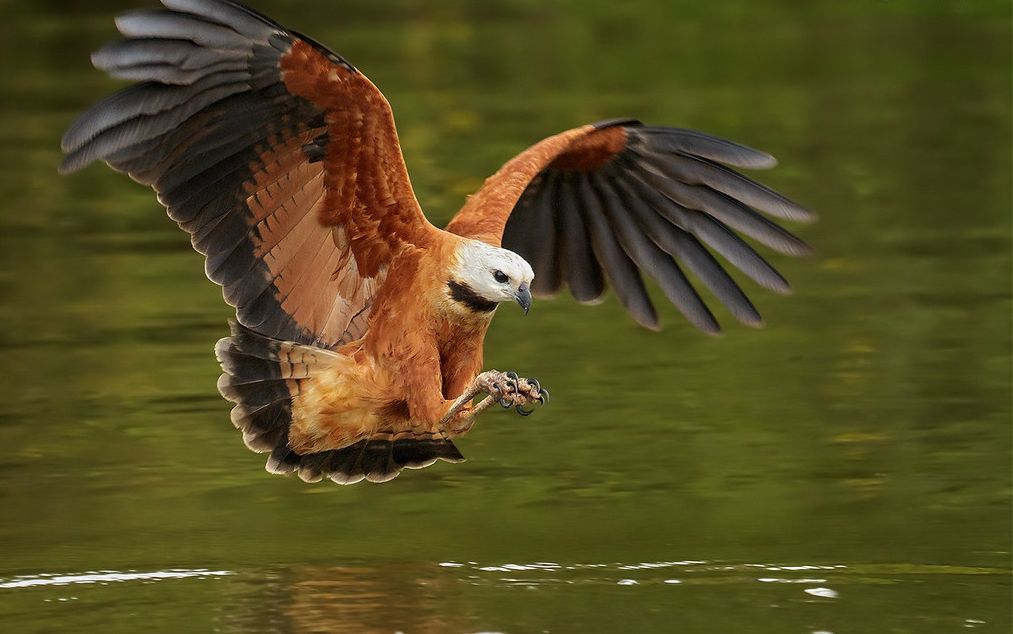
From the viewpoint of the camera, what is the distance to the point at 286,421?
8148 mm

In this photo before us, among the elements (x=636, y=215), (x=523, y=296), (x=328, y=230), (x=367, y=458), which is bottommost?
(x=367, y=458)

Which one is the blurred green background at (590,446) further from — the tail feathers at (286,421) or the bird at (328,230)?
the bird at (328,230)

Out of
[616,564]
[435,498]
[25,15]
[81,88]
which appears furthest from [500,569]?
[25,15]

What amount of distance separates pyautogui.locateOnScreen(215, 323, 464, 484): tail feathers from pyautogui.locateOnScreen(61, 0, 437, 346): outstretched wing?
17 cm

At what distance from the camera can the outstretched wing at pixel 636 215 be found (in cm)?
857

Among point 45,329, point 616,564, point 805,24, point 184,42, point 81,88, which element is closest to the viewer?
point 184,42

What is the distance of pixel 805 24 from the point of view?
78.5ft

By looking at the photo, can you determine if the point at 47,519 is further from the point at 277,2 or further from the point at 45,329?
the point at 277,2

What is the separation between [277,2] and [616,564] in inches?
704

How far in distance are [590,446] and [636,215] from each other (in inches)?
48.4

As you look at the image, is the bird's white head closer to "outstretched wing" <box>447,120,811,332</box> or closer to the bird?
the bird

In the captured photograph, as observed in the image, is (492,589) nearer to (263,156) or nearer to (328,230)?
(328,230)

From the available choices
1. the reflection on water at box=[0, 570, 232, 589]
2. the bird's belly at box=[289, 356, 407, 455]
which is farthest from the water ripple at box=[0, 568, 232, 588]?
the bird's belly at box=[289, 356, 407, 455]

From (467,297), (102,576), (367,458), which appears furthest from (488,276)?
(102,576)
